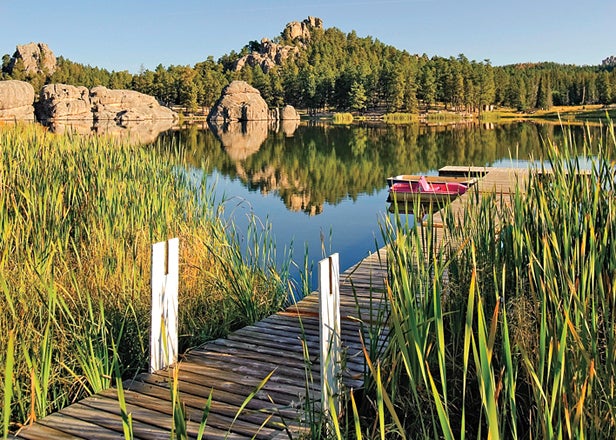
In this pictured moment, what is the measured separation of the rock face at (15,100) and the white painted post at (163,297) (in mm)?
42969

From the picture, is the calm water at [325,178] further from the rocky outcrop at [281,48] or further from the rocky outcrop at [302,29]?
the rocky outcrop at [302,29]

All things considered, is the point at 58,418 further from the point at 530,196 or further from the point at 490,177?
the point at 490,177

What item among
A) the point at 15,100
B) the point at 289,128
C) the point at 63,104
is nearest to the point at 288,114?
the point at 289,128

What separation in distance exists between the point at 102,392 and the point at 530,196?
7.29ft

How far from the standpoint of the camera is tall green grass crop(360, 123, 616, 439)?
1629 mm

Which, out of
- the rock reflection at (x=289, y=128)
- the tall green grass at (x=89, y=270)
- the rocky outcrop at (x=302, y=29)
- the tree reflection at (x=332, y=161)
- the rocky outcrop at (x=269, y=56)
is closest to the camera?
the tall green grass at (x=89, y=270)

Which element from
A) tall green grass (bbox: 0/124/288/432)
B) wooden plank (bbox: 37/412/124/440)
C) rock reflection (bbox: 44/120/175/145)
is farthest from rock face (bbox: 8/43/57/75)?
wooden plank (bbox: 37/412/124/440)

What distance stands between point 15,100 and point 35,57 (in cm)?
4272

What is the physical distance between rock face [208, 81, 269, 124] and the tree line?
9.89m

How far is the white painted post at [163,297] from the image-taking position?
2896mm

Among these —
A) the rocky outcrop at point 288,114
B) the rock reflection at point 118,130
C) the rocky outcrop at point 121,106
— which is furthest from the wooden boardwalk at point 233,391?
the rocky outcrop at point 288,114

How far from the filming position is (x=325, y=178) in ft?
55.1

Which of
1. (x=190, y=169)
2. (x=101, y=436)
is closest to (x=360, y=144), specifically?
(x=190, y=169)

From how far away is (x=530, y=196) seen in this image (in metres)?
2.95
